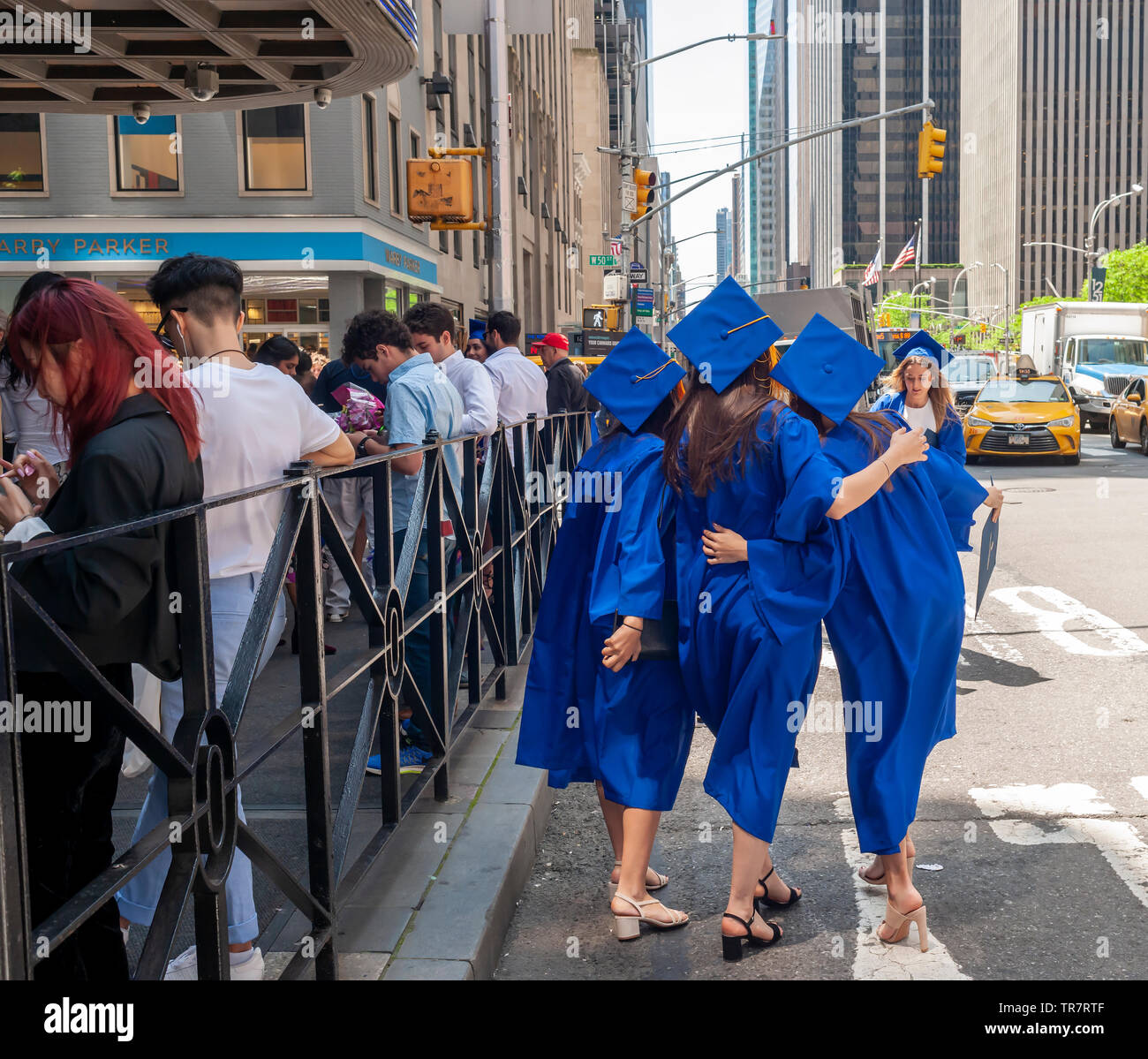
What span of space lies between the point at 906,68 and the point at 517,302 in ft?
431

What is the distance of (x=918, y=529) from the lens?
3961 mm

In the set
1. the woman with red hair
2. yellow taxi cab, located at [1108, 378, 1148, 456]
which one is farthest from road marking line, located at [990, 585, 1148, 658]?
yellow taxi cab, located at [1108, 378, 1148, 456]

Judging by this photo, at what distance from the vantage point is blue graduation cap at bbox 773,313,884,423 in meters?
3.77

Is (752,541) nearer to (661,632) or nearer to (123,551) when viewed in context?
(661,632)

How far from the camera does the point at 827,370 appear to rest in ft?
12.4

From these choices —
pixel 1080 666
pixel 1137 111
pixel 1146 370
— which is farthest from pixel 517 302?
pixel 1137 111

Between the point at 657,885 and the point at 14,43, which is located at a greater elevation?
the point at 14,43

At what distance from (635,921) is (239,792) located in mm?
1439

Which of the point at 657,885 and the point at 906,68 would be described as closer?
the point at 657,885

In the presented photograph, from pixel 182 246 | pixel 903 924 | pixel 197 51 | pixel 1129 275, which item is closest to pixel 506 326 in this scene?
pixel 197 51
